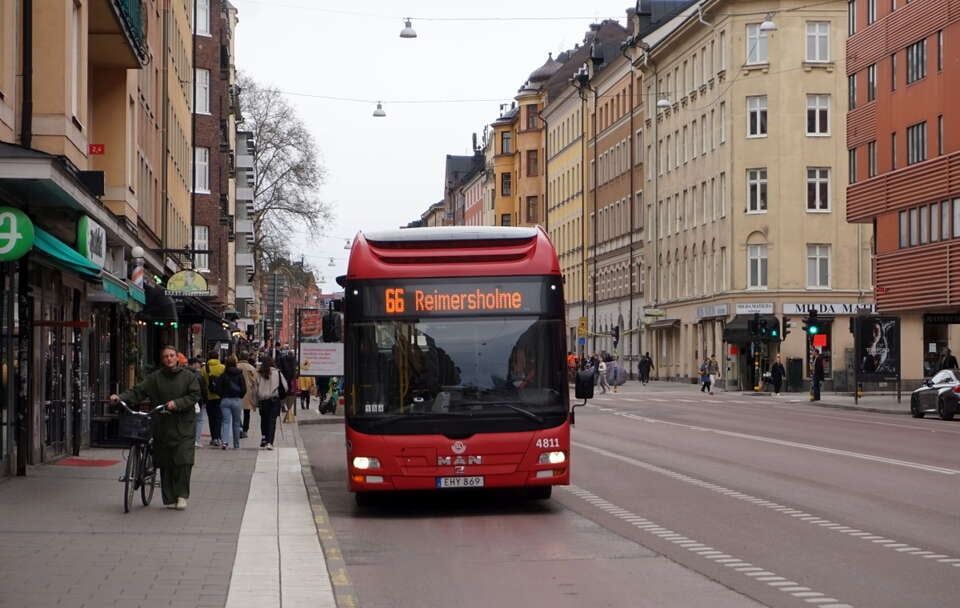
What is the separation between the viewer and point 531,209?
13412 cm

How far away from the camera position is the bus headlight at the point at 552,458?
16797mm

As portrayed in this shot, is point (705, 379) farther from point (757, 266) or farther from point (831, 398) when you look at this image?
point (757, 266)

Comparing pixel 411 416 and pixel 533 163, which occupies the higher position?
pixel 533 163

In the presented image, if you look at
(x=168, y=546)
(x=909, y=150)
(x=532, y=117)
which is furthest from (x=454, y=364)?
(x=532, y=117)

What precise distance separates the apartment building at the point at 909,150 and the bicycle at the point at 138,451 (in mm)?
39830

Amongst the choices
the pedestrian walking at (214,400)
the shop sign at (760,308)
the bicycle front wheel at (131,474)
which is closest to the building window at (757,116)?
the shop sign at (760,308)

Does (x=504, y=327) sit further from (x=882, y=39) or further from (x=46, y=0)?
(x=882, y=39)

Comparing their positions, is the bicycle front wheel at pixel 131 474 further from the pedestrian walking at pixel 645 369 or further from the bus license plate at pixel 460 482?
the pedestrian walking at pixel 645 369

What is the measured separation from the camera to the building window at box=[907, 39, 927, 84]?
181ft

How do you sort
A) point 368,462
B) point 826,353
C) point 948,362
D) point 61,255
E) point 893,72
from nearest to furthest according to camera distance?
point 368,462 < point 61,255 < point 948,362 < point 893,72 < point 826,353

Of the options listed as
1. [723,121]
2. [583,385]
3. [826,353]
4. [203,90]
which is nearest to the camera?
[583,385]

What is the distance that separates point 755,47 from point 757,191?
6545mm

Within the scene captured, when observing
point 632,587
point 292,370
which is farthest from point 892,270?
point 632,587

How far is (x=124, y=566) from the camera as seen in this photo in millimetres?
12156
